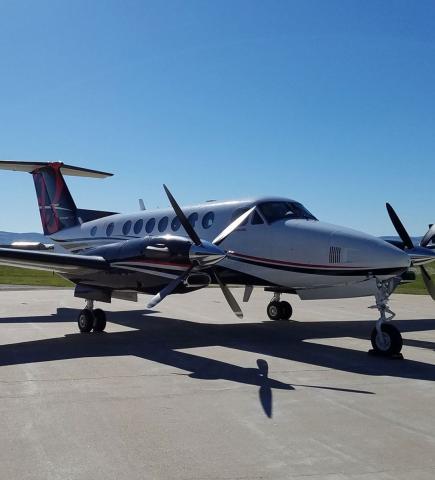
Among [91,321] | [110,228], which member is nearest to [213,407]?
[91,321]

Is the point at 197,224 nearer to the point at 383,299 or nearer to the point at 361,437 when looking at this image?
the point at 383,299

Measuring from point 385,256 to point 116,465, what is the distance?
6774mm

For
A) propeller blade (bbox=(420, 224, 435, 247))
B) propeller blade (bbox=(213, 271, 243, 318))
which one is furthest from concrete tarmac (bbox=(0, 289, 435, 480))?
propeller blade (bbox=(420, 224, 435, 247))

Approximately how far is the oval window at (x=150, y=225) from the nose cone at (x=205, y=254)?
4.91 metres

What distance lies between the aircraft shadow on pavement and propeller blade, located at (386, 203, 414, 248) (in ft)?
7.09

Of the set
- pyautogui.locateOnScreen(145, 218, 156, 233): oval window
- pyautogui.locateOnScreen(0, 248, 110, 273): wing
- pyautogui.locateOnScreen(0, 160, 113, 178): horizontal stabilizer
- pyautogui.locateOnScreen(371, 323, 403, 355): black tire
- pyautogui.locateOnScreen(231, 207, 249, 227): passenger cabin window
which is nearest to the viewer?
pyautogui.locateOnScreen(371, 323, 403, 355): black tire

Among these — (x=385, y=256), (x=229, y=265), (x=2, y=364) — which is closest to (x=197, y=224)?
(x=229, y=265)

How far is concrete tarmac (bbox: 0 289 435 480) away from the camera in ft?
13.8

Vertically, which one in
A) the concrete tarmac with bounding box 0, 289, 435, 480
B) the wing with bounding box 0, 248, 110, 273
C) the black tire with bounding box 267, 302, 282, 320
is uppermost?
the wing with bounding box 0, 248, 110, 273

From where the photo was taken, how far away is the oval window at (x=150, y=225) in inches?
573

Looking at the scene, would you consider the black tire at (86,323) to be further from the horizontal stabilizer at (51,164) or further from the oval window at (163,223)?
the horizontal stabilizer at (51,164)

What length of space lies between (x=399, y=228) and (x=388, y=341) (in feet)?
12.1

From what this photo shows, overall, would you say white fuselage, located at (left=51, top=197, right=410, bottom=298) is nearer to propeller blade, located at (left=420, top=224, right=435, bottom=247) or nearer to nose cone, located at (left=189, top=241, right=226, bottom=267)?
nose cone, located at (left=189, top=241, right=226, bottom=267)

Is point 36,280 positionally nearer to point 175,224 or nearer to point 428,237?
point 175,224
